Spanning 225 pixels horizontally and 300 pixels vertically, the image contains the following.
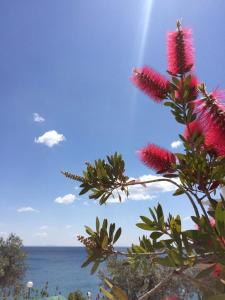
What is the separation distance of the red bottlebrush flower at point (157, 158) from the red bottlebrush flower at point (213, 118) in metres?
0.33

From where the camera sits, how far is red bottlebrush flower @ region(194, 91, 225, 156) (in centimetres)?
144

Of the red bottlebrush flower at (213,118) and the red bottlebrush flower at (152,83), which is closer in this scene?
the red bottlebrush flower at (213,118)

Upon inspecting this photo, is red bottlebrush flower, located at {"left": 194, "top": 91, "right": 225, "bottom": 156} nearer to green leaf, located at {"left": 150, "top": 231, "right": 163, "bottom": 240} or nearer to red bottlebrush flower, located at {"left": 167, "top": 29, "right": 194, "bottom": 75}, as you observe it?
red bottlebrush flower, located at {"left": 167, "top": 29, "right": 194, "bottom": 75}

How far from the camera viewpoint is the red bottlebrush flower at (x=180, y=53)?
1754mm

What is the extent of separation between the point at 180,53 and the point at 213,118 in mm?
444

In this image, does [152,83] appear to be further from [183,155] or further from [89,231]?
[89,231]

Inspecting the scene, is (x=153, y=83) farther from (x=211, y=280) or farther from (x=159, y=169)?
(x=211, y=280)

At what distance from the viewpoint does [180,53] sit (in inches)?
68.9

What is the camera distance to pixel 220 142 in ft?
4.84

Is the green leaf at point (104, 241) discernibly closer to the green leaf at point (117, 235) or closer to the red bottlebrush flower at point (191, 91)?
the green leaf at point (117, 235)

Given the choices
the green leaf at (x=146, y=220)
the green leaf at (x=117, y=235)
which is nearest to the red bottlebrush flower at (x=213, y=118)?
the green leaf at (x=146, y=220)

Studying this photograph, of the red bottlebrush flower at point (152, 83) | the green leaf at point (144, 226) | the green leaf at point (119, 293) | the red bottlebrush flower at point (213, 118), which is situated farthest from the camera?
the red bottlebrush flower at point (152, 83)

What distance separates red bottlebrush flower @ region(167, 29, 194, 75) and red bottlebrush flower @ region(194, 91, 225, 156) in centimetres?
21

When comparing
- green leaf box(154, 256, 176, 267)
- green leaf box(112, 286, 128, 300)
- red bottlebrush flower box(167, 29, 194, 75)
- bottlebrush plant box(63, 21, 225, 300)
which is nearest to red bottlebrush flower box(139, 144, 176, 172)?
bottlebrush plant box(63, 21, 225, 300)
